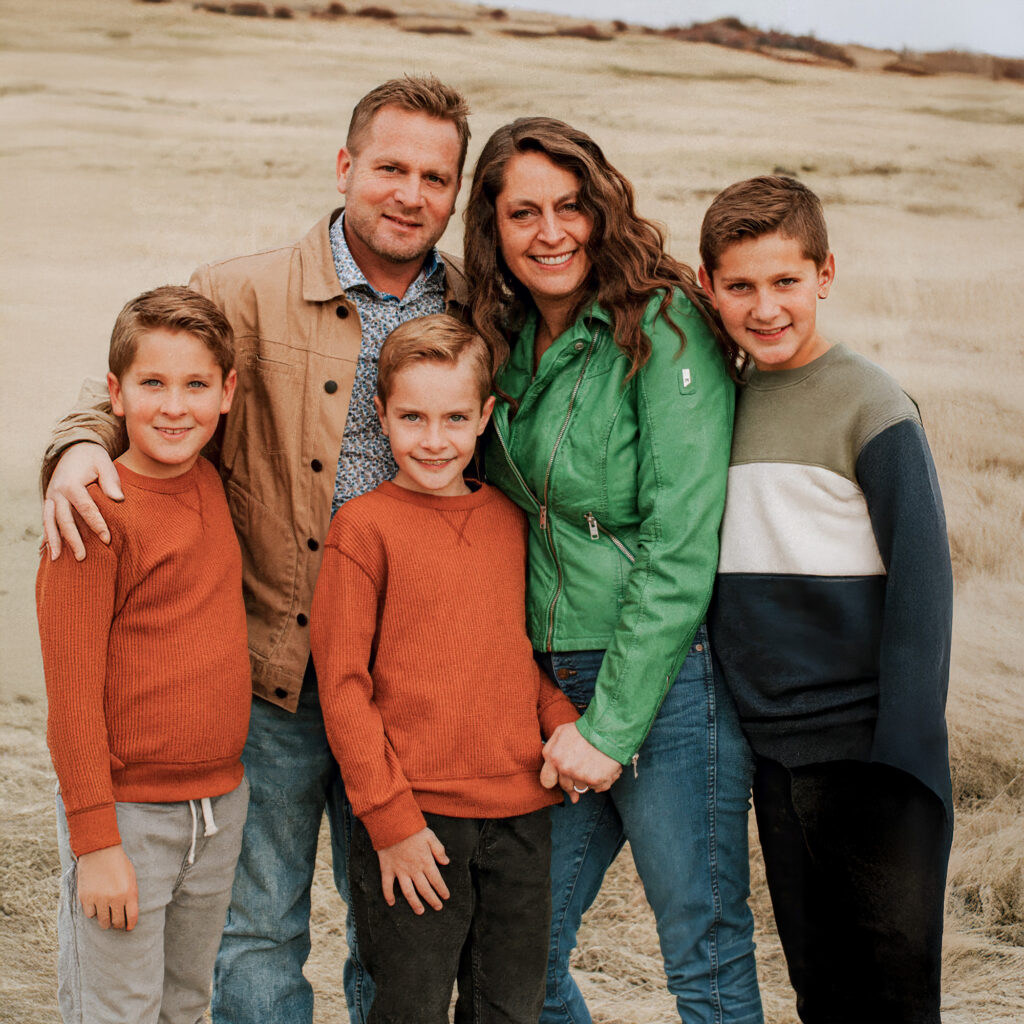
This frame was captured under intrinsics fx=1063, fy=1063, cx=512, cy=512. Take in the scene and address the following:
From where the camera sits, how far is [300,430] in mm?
1951

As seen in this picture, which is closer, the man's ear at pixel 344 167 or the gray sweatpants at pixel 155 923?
the gray sweatpants at pixel 155 923

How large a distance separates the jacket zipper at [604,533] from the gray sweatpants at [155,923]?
0.76 metres

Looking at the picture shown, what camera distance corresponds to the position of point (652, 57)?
5312 millimetres

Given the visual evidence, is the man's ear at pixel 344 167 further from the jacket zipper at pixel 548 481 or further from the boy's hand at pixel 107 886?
the boy's hand at pixel 107 886

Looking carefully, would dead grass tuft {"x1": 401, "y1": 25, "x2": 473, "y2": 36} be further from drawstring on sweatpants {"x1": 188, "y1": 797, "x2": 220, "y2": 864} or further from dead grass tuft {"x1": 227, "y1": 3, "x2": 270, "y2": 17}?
drawstring on sweatpants {"x1": 188, "y1": 797, "x2": 220, "y2": 864}

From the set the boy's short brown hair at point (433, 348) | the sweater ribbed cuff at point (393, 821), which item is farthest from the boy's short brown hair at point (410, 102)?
the sweater ribbed cuff at point (393, 821)

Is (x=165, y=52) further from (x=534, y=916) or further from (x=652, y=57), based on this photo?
(x=534, y=916)

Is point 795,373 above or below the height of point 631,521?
above

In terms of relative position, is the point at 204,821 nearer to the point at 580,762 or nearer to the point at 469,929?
the point at 469,929

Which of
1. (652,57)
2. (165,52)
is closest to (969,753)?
(652,57)

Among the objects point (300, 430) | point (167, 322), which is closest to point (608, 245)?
point (300, 430)

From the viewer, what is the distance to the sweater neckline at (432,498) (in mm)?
1809

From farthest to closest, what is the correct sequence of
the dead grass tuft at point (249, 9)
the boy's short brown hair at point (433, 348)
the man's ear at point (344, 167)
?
1. the dead grass tuft at point (249, 9)
2. the man's ear at point (344, 167)
3. the boy's short brown hair at point (433, 348)

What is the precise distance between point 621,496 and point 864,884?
726mm
